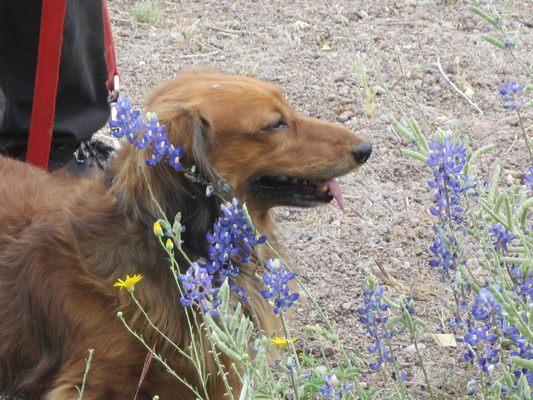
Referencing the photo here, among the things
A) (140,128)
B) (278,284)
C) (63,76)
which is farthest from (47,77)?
(278,284)

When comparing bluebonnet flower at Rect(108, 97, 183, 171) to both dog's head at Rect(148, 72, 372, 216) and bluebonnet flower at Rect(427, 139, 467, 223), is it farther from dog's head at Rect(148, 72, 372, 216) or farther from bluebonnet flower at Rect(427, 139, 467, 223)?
bluebonnet flower at Rect(427, 139, 467, 223)

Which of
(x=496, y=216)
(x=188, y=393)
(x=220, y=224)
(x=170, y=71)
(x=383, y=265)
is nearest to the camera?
(x=496, y=216)

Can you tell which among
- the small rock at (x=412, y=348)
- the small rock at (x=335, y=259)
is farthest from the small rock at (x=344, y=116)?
the small rock at (x=412, y=348)

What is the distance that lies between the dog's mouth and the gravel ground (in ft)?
1.57

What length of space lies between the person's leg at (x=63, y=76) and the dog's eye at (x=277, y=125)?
142 centimetres

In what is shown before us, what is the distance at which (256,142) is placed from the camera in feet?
9.68

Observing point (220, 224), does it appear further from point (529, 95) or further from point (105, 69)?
point (529, 95)

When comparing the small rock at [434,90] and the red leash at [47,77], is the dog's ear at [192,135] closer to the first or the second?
the red leash at [47,77]

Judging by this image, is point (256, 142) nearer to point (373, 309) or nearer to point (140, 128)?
point (140, 128)

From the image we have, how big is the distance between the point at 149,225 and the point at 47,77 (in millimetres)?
1099

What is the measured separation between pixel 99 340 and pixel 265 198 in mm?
633

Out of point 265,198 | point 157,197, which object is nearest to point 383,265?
point 265,198

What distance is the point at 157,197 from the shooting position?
9.39 feet

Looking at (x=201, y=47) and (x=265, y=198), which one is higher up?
(x=265, y=198)
